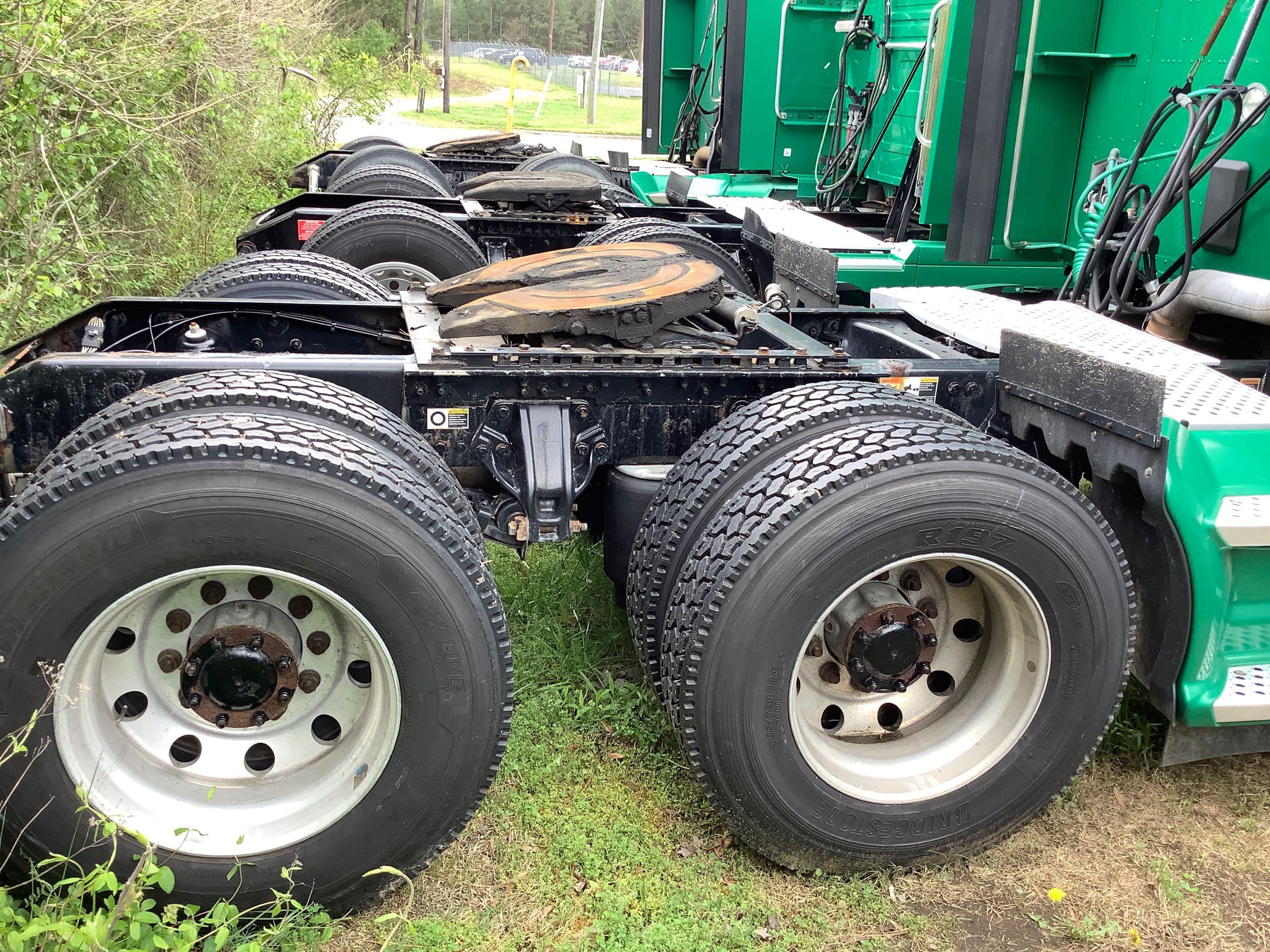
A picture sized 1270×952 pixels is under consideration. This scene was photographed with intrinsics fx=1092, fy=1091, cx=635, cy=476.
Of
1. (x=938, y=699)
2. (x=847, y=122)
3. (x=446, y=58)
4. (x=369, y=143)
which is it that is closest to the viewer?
(x=938, y=699)

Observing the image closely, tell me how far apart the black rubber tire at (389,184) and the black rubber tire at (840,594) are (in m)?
5.21

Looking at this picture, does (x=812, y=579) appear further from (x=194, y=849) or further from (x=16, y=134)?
(x=16, y=134)

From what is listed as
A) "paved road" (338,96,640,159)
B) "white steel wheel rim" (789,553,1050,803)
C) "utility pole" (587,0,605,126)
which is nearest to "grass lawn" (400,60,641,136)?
"utility pole" (587,0,605,126)

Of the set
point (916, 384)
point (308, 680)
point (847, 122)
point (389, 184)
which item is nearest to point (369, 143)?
point (389, 184)

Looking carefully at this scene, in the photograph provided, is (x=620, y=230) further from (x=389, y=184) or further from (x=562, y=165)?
(x=562, y=165)

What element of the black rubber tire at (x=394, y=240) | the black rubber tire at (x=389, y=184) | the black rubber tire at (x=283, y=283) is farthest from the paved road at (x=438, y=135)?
the black rubber tire at (x=283, y=283)

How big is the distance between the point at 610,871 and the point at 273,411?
146 centimetres

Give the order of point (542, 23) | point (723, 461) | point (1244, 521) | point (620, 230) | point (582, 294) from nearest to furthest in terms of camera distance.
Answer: point (1244, 521), point (723, 461), point (582, 294), point (620, 230), point (542, 23)

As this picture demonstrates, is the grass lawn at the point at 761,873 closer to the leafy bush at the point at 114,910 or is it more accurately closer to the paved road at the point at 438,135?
→ the leafy bush at the point at 114,910

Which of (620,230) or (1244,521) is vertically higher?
(620,230)

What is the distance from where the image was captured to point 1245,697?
117 inches

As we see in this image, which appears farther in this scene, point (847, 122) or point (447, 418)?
point (847, 122)

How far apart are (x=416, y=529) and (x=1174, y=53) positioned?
410 cm

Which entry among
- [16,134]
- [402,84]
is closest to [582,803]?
[16,134]
